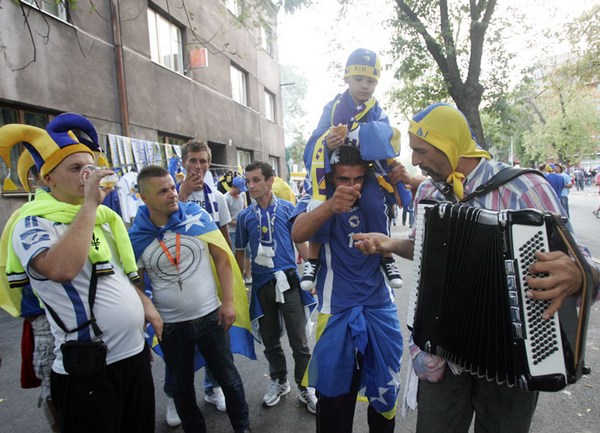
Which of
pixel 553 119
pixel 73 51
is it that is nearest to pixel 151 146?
pixel 73 51

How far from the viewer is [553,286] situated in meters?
1.47

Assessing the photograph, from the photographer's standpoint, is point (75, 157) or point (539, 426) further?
point (539, 426)

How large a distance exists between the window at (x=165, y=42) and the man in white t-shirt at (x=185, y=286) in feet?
29.2

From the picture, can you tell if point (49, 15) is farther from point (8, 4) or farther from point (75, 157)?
point (75, 157)

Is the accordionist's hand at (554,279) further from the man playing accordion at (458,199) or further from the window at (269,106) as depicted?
the window at (269,106)

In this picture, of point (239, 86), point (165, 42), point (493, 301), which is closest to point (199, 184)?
point (493, 301)

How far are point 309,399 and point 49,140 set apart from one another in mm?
2873

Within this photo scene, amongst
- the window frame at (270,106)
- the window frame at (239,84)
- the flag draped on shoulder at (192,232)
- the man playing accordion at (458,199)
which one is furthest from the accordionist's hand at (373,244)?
the window frame at (270,106)

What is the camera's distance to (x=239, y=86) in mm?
15812

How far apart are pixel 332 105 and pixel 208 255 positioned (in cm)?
148

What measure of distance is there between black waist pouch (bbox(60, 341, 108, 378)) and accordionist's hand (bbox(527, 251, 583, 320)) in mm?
2088

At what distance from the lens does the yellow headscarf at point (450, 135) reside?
74.2 inches

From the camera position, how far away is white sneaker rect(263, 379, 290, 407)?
3510mm

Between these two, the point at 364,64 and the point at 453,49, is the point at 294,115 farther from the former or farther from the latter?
the point at 364,64
